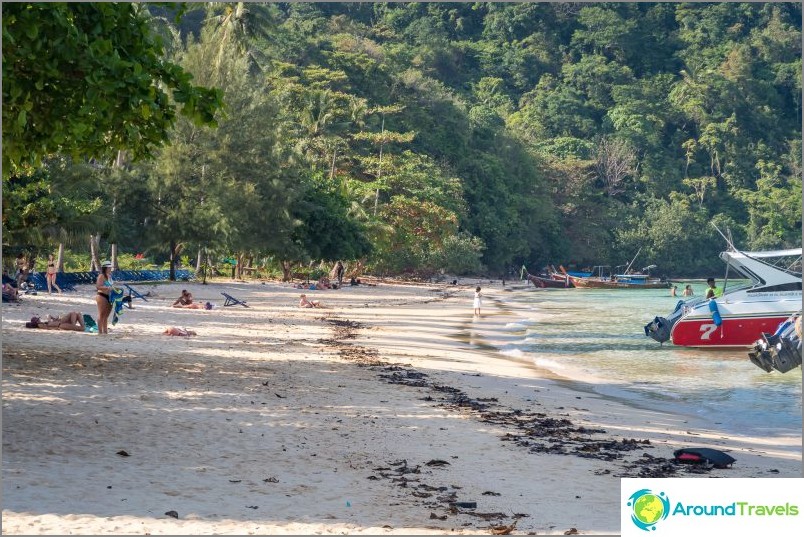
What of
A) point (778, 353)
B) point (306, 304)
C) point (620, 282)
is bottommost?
point (306, 304)

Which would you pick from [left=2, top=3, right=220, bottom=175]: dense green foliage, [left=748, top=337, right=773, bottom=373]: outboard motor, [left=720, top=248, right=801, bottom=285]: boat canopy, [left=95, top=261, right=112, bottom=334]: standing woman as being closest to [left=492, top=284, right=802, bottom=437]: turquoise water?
[left=748, top=337, right=773, bottom=373]: outboard motor

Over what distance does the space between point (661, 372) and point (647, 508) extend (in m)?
14.4

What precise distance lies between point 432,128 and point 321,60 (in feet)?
34.6

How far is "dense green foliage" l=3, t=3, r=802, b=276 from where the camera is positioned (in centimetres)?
3766

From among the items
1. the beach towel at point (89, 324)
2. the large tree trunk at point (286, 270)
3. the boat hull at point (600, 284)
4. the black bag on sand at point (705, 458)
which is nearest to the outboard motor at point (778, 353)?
the black bag on sand at point (705, 458)

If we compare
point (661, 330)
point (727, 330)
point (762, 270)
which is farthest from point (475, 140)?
point (727, 330)

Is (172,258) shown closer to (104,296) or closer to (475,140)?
(104,296)

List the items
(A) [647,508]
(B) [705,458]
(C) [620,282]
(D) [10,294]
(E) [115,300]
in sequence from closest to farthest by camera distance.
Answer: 1. (A) [647,508]
2. (B) [705,458]
3. (E) [115,300]
4. (D) [10,294]
5. (C) [620,282]

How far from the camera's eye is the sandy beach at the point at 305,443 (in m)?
6.24

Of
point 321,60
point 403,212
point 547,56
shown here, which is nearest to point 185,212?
point 403,212

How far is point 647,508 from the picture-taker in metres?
5.34

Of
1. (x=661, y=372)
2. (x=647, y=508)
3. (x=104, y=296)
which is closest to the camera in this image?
(x=647, y=508)

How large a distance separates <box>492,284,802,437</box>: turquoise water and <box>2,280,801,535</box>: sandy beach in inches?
42.8

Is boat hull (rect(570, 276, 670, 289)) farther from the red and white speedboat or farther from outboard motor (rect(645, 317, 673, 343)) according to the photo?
outboard motor (rect(645, 317, 673, 343))
